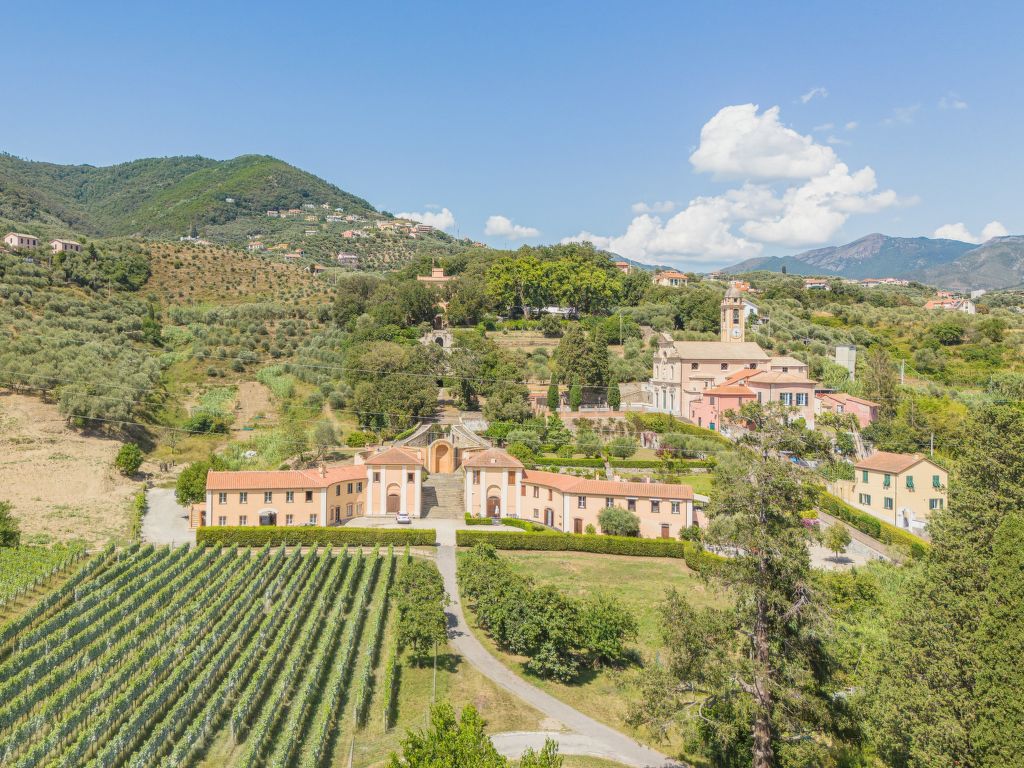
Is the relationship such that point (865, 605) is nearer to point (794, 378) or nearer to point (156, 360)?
point (794, 378)

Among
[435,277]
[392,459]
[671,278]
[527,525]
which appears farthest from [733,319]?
[671,278]

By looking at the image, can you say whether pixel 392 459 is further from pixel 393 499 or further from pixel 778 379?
pixel 778 379

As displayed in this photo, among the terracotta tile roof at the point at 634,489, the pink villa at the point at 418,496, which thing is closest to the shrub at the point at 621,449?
the pink villa at the point at 418,496

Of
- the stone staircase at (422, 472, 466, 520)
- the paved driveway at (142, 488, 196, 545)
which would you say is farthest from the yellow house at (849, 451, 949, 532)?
the paved driveway at (142, 488, 196, 545)

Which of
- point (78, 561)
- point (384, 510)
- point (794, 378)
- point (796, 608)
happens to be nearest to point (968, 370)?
point (794, 378)

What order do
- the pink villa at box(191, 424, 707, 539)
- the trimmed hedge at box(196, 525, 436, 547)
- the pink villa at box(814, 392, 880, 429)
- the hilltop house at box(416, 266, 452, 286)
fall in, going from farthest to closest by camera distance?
the hilltop house at box(416, 266, 452, 286)
the pink villa at box(814, 392, 880, 429)
the pink villa at box(191, 424, 707, 539)
the trimmed hedge at box(196, 525, 436, 547)

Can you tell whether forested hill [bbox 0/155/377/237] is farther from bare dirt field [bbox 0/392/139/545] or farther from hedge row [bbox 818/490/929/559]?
hedge row [bbox 818/490/929/559]
